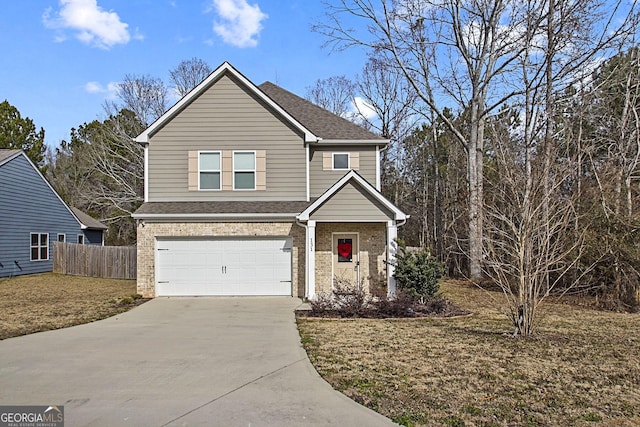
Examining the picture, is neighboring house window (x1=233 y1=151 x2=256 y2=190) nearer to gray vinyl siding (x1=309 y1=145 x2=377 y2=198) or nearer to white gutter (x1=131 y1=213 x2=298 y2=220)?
white gutter (x1=131 y1=213 x2=298 y2=220)

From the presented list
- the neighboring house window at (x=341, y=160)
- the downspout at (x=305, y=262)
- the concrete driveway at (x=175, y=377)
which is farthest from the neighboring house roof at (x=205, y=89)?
the concrete driveway at (x=175, y=377)

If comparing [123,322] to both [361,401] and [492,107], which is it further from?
[492,107]

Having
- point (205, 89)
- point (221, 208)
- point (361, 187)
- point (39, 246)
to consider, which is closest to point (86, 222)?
point (39, 246)

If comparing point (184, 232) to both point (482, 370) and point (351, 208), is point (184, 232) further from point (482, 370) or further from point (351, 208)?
point (482, 370)

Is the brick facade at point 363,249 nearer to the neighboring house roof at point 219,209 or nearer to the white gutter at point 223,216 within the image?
the neighboring house roof at point 219,209

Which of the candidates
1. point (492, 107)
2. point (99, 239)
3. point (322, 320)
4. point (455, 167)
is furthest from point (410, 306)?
point (99, 239)

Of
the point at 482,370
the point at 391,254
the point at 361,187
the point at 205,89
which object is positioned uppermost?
the point at 205,89

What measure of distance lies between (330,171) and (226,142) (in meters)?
3.82

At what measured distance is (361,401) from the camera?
5.79 m

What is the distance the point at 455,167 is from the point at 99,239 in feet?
78.9

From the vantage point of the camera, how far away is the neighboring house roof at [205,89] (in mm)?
16422

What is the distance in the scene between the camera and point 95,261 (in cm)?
2431

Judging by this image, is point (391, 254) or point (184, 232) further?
point (184, 232)

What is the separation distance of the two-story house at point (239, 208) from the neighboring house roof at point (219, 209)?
0.11 ft
